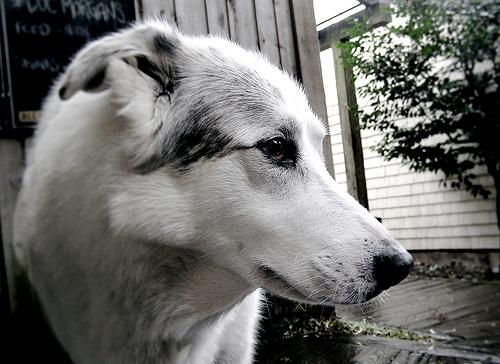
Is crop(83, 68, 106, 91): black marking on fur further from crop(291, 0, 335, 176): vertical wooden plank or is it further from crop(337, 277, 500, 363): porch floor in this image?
crop(337, 277, 500, 363): porch floor

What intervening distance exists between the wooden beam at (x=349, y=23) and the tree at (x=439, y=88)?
0.04m

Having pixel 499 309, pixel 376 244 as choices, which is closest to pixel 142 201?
pixel 376 244

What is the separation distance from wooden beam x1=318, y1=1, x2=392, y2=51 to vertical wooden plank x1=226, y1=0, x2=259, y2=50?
20 cm

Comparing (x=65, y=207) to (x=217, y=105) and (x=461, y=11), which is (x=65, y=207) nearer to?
(x=217, y=105)

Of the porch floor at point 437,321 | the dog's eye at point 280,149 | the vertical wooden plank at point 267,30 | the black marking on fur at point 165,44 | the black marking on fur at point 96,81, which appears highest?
the vertical wooden plank at point 267,30

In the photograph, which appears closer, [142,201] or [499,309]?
[142,201]

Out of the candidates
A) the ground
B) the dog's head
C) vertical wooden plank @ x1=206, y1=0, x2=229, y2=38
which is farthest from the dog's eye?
the ground

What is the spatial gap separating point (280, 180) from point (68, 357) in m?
0.60

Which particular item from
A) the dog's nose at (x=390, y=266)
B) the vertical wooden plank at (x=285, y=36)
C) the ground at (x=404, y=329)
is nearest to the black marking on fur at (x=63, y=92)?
the vertical wooden plank at (x=285, y=36)

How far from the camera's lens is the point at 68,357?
0.76 metres

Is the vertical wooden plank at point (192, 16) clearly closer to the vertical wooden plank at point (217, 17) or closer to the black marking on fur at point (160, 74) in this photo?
the vertical wooden plank at point (217, 17)

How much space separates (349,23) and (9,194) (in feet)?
3.07

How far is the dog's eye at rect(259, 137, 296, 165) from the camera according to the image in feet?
3.51

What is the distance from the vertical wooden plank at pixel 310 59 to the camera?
114 centimetres
